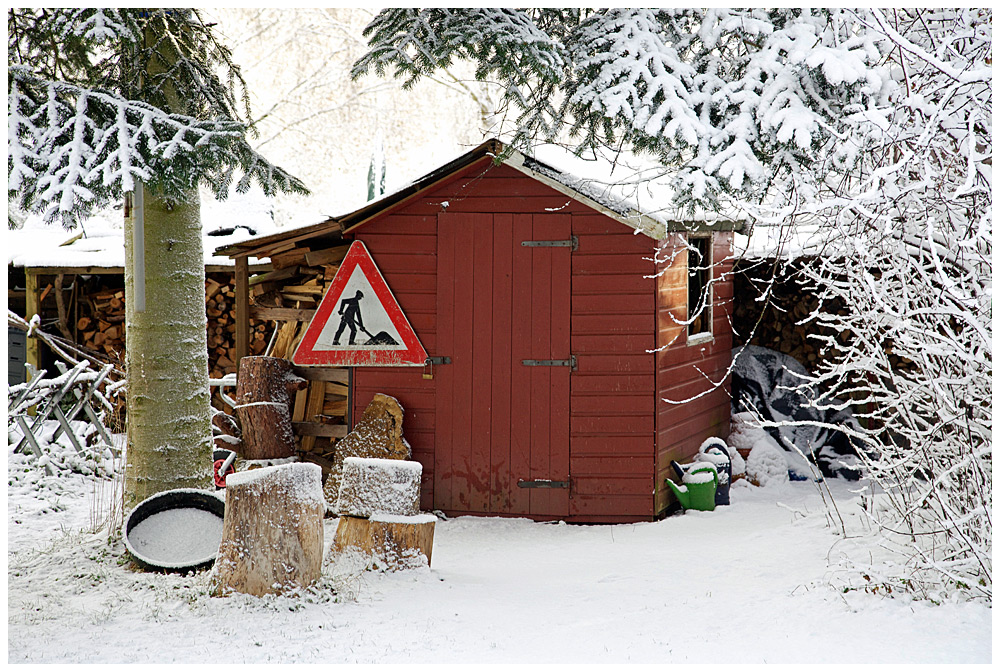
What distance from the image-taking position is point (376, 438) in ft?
23.0

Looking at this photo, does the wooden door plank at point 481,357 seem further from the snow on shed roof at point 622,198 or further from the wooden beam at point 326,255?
the wooden beam at point 326,255

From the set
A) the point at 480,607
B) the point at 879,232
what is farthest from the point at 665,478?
the point at 879,232

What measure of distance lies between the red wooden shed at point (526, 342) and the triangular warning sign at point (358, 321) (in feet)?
0.42

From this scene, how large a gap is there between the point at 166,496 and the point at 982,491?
185 inches

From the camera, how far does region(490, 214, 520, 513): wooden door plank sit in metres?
7.01

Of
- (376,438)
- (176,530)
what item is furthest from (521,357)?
(176,530)

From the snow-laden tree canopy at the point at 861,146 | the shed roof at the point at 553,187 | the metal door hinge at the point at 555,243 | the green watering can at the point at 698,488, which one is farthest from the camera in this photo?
the green watering can at the point at 698,488

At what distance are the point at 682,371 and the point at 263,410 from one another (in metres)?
3.89

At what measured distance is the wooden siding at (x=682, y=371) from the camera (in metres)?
7.10

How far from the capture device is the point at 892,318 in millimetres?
4059

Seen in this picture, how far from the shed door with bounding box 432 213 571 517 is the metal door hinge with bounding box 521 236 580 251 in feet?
0.10

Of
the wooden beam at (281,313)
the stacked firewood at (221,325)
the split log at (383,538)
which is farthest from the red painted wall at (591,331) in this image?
the stacked firewood at (221,325)

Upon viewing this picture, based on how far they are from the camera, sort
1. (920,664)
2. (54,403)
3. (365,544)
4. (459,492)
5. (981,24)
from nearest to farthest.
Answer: (920,664), (981,24), (365,544), (459,492), (54,403)

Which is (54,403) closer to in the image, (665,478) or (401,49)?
(401,49)
